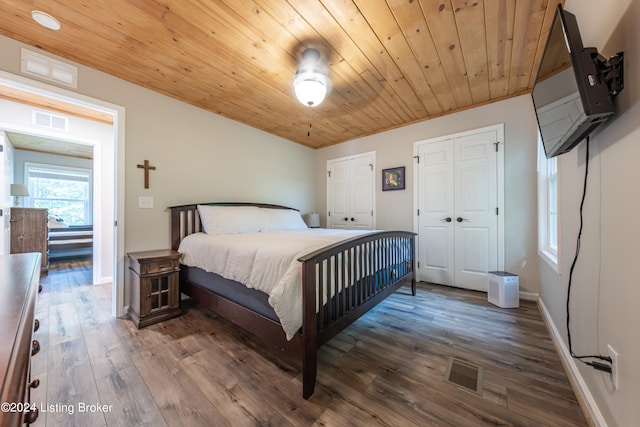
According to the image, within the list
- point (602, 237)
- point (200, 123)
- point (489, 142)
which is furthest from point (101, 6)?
point (489, 142)

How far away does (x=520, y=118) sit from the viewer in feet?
9.17

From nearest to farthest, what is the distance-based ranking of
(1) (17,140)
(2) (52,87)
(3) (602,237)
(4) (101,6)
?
(3) (602,237), (4) (101,6), (2) (52,87), (1) (17,140)

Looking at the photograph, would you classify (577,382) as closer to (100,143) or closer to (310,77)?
(310,77)

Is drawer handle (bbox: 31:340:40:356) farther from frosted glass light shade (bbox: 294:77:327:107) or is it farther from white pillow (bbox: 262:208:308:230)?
white pillow (bbox: 262:208:308:230)

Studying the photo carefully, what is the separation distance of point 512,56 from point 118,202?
3.98 metres

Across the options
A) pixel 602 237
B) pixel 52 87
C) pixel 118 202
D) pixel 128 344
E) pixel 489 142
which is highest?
pixel 52 87

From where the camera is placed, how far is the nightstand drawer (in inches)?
86.2

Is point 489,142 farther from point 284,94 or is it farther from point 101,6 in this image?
point 101,6

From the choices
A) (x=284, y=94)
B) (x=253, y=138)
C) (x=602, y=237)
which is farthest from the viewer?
(x=253, y=138)

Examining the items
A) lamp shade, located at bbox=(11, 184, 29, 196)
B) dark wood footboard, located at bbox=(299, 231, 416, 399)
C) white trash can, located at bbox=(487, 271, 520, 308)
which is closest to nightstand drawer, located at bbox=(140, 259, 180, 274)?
dark wood footboard, located at bbox=(299, 231, 416, 399)

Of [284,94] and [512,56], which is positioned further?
[284,94]

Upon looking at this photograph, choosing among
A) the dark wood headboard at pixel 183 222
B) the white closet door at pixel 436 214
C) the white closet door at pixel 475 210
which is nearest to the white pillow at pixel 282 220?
the dark wood headboard at pixel 183 222

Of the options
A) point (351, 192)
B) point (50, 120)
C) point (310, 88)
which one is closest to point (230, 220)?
point (310, 88)

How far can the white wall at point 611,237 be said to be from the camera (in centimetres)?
87
